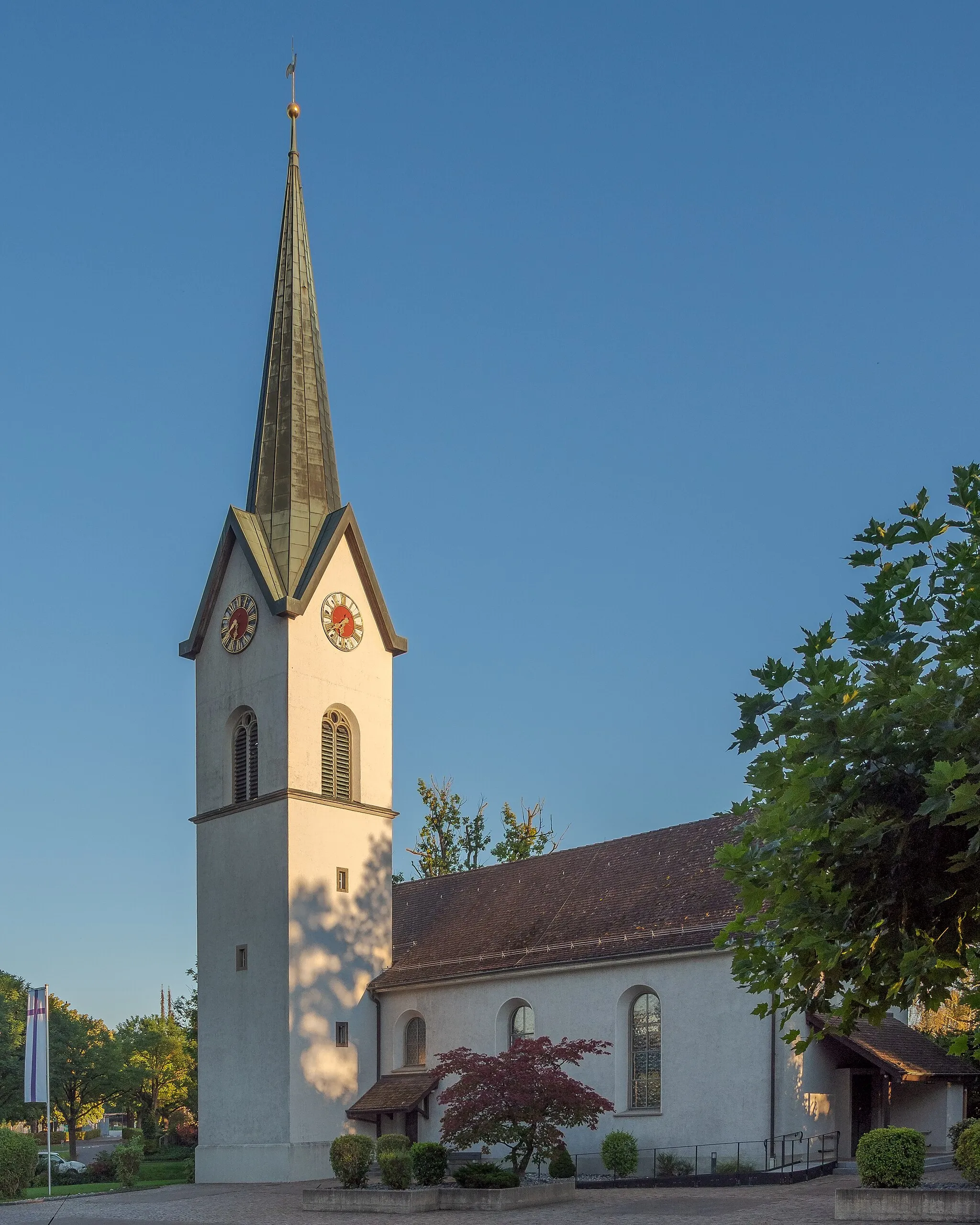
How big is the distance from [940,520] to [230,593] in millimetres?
33189

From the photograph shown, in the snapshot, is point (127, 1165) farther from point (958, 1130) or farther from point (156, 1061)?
point (156, 1061)

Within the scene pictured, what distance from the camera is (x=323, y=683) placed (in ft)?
129

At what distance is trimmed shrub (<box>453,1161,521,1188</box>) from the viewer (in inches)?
1066

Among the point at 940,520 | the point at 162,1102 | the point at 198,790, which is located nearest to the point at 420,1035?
the point at 198,790

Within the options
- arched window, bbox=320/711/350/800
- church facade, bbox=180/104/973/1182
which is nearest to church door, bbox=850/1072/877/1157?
church facade, bbox=180/104/973/1182

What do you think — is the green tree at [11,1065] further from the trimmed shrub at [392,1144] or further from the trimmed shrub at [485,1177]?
the trimmed shrub at [485,1177]

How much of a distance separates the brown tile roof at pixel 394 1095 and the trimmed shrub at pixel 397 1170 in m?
5.93

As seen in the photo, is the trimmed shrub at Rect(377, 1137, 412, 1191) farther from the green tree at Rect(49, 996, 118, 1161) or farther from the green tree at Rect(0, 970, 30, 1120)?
the green tree at Rect(49, 996, 118, 1161)

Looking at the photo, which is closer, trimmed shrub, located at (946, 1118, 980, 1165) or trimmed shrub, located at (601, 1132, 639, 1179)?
trimmed shrub, located at (946, 1118, 980, 1165)

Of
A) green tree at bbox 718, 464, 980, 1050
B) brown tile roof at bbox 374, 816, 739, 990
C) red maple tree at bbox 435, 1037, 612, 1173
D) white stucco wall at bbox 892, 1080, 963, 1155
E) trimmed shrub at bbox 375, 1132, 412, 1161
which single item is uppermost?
green tree at bbox 718, 464, 980, 1050

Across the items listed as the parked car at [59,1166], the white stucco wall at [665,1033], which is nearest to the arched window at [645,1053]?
the white stucco wall at [665,1033]

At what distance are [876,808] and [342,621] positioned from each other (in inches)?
1253

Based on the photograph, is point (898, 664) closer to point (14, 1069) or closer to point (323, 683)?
point (323, 683)

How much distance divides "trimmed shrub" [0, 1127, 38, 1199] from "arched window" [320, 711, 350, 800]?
11750 mm
